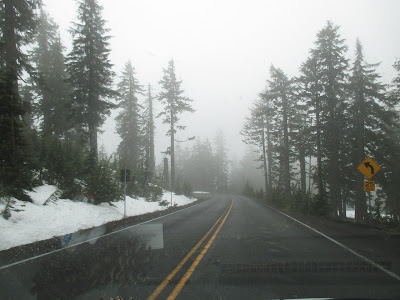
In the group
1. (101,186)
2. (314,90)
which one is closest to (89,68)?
(101,186)

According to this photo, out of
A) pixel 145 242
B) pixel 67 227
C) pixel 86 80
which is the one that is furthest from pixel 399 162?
pixel 86 80

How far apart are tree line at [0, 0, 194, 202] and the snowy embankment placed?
2.24ft

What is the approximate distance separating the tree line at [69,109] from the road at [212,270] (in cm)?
547

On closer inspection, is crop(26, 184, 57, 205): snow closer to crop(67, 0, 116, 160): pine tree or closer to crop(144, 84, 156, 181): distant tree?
crop(67, 0, 116, 160): pine tree

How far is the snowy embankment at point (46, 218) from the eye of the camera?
9.18m

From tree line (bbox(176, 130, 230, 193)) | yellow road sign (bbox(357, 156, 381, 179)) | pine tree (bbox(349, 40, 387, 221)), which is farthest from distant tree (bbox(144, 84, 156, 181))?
Result: tree line (bbox(176, 130, 230, 193))

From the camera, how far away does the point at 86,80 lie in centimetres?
2328

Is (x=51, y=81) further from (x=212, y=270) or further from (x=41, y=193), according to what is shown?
(x=212, y=270)

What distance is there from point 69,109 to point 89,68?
162 inches

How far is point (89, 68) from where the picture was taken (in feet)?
78.3

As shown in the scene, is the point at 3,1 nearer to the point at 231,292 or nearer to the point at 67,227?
the point at 67,227

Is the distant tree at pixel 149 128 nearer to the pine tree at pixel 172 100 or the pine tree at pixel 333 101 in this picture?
the pine tree at pixel 172 100

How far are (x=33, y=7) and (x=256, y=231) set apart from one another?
18.5 meters

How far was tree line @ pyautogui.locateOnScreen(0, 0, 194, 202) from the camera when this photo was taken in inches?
457
